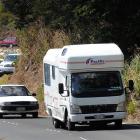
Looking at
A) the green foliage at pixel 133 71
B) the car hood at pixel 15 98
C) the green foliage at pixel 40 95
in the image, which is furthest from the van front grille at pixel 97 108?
the green foliage at pixel 40 95

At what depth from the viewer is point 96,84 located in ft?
82.9

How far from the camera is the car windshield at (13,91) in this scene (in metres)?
36.7

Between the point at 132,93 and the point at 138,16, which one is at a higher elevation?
the point at 138,16

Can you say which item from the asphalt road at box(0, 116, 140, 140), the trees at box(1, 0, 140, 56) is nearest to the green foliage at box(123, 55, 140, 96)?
the trees at box(1, 0, 140, 56)

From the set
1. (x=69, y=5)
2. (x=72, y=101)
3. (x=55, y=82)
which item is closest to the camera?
(x=72, y=101)

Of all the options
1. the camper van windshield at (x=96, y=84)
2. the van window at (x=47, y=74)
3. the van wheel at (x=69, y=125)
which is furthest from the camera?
the van window at (x=47, y=74)

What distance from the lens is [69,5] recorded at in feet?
138

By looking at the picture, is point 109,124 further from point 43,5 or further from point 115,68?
point 43,5

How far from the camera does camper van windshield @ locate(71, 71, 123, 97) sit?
25031 millimetres

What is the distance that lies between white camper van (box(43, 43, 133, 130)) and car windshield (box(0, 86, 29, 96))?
1105 centimetres

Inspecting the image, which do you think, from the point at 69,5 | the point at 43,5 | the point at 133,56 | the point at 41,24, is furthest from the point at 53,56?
the point at 41,24

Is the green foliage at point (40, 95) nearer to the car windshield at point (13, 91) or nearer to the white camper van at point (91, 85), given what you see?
the car windshield at point (13, 91)

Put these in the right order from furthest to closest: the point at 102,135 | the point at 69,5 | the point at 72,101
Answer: the point at 69,5 < the point at 72,101 < the point at 102,135

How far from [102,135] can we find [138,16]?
1715cm
